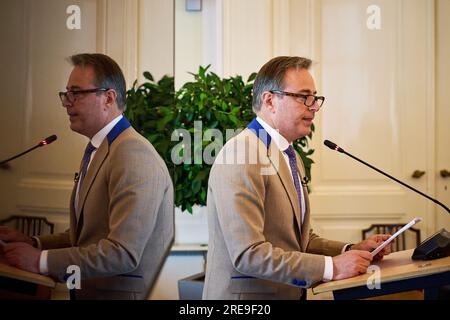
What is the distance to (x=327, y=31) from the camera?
53.0 inches


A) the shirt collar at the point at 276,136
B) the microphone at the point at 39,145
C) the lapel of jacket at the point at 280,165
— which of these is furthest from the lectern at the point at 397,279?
the microphone at the point at 39,145

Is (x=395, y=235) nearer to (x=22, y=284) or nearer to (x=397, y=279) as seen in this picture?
(x=397, y=279)

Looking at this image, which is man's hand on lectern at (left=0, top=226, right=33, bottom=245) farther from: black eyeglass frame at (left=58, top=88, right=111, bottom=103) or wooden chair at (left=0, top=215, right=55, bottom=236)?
black eyeglass frame at (left=58, top=88, right=111, bottom=103)

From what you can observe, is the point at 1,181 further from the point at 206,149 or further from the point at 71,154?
the point at 206,149

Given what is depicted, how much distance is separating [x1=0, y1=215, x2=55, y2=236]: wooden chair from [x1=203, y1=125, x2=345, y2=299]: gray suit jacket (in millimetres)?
331

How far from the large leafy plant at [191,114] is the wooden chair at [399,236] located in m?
0.19

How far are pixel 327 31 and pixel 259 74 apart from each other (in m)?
0.19

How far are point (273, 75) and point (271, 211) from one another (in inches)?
10.7

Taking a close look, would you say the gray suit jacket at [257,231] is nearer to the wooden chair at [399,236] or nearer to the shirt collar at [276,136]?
the shirt collar at [276,136]

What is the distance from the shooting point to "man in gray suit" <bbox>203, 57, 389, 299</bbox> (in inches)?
47.1

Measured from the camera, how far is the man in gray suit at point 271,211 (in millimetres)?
1195

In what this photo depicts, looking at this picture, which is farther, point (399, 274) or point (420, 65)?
point (420, 65)

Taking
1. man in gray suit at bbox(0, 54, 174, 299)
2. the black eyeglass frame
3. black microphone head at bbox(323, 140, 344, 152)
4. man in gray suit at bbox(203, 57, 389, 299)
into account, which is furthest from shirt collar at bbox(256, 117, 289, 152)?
the black eyeglass frame
